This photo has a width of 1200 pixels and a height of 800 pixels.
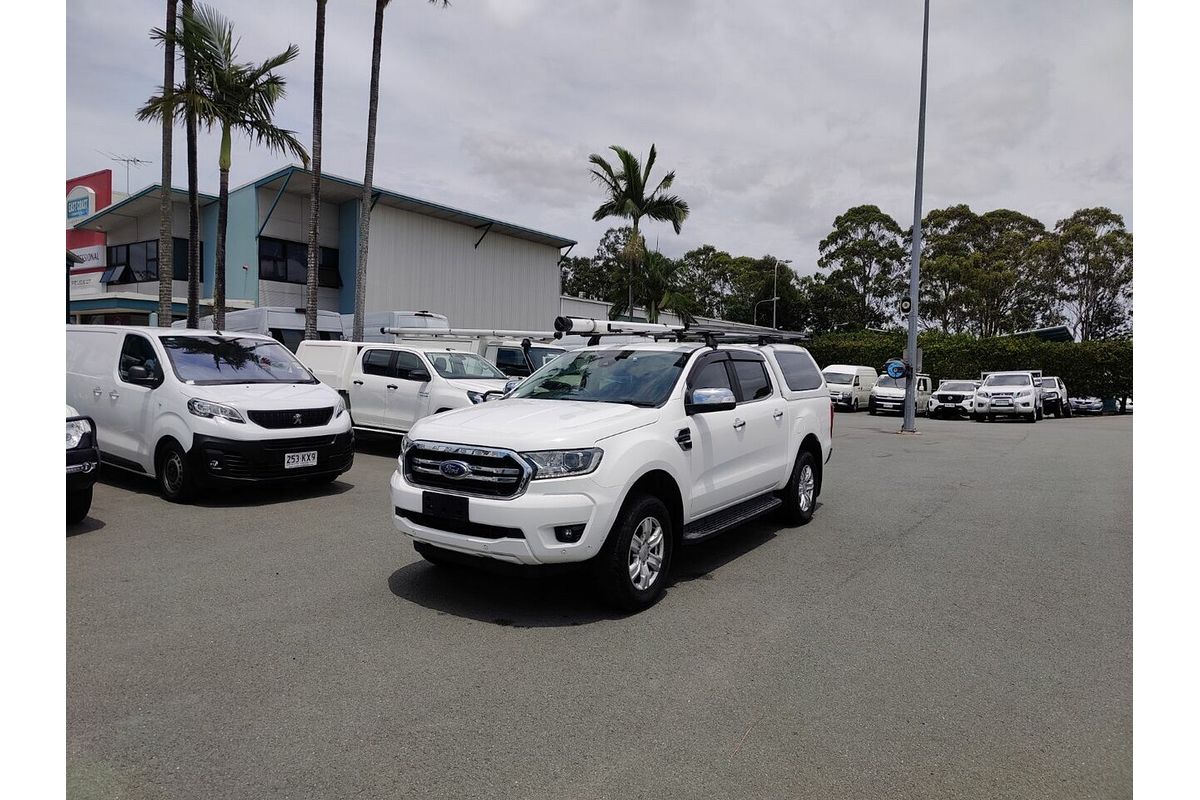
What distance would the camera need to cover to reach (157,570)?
230 inches

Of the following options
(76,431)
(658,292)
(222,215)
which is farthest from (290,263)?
(76,431)

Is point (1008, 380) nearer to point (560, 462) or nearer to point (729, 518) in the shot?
point (729, 518)

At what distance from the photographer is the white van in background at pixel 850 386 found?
29250 millimetres

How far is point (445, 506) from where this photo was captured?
497 cm

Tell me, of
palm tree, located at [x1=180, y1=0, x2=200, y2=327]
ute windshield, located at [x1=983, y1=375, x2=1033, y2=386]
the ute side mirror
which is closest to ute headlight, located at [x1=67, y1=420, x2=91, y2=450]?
the ute side mirror

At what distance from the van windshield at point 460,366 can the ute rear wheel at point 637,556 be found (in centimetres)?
766

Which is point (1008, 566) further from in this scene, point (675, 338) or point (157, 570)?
point (157, 570)

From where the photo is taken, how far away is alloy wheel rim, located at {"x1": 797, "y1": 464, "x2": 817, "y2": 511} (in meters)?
7.79

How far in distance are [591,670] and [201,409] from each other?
5.79 metres

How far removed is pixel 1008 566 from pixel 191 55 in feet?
53.4

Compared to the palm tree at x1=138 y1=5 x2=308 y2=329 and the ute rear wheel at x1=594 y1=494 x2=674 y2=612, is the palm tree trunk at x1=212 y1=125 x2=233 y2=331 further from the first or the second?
the ute rear wheel at x1=594 y1=494 x2=674 y2=612

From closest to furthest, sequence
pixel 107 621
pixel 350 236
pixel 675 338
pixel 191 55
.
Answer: pixel 107 621, pixel 675 338, pixel 191 55, pixel 350 236

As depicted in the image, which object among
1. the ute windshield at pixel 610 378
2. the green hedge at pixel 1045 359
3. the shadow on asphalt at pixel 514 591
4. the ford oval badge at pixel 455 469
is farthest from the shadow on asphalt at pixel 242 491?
the green hedge at pixel 1045 359

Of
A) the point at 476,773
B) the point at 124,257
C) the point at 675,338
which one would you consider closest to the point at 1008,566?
the point at 675,338
